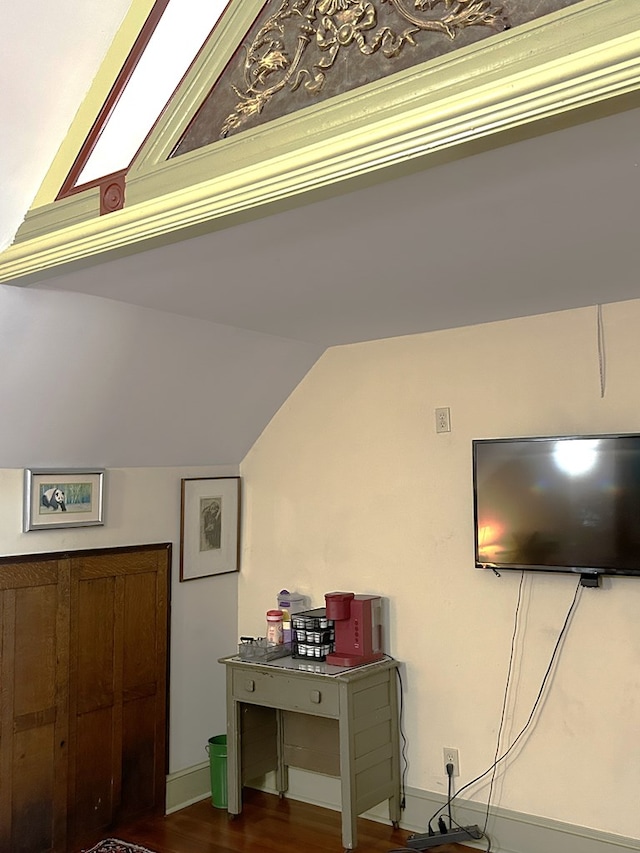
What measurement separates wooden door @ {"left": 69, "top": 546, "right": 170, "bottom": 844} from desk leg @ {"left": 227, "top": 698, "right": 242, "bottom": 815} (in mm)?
371

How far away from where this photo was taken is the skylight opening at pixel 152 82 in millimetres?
2232

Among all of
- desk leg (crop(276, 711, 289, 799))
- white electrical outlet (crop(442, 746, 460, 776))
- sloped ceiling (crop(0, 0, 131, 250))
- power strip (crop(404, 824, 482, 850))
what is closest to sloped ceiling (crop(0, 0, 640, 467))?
sloped ceiling (crop(0, 0, 131, 250))

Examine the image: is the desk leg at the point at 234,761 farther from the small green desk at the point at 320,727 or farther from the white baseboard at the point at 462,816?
the white baseboard at the point at 462,816

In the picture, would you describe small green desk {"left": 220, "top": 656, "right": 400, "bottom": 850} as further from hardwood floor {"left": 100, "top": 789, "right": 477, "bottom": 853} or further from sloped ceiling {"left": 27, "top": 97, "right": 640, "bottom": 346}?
sloped ceiling {"left": 27, "top": 97, "right": 640, "bottom": 346}

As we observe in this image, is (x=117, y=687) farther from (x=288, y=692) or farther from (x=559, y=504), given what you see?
(x=559, y=504)

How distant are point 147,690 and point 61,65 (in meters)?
2.80

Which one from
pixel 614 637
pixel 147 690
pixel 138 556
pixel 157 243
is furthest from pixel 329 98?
pixel 147 690

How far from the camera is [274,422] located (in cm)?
437

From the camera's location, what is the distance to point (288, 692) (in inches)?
142

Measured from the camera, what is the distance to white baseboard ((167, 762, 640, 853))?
3195 mm

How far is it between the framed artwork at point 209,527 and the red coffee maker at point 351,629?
85 cm

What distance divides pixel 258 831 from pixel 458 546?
1592 mm

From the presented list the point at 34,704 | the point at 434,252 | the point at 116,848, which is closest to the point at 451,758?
the point at 116,848

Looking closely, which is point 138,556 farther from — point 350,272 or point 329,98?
point 329,98
